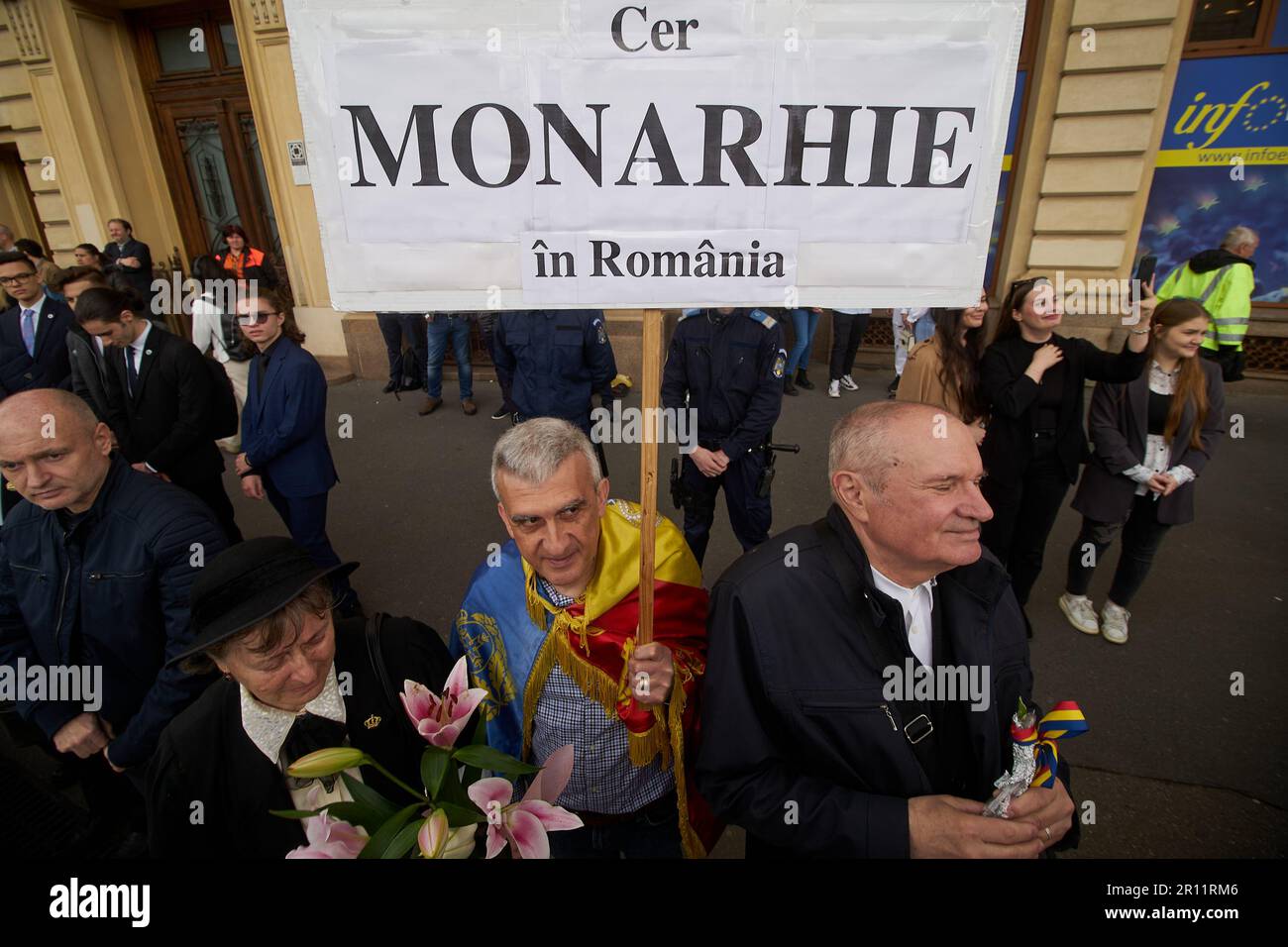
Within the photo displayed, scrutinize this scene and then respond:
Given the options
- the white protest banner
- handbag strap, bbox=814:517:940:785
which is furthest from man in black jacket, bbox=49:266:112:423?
handbag strap, bbox=814:517:940:785

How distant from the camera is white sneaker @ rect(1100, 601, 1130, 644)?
12.9 ft

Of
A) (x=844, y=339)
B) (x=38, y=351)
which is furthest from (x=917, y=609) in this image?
(x=844, y=339)

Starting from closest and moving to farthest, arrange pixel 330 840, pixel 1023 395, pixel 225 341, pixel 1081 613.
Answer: pixel 330 840
pixel 1023 395
pixel 1081 613
pixel 225 341

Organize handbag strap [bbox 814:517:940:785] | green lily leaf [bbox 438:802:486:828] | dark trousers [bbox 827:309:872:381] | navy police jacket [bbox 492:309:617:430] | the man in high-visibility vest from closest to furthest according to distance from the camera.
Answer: green lily leaf [bbox 438:802:486:828], handbag strap [bbox 814:517:940:785], navy police jacket [bbox 492:309:617:430], the man in high-visibility vest, dark trousers [bbox 827:309:872:381]

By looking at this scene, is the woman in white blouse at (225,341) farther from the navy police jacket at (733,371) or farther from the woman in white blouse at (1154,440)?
the woman in white blouse at (1154,440)

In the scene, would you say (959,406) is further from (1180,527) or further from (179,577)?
(179,577)

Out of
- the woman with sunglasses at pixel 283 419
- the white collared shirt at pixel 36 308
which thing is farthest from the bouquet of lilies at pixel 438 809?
the white collared shirt at pixel 36 308

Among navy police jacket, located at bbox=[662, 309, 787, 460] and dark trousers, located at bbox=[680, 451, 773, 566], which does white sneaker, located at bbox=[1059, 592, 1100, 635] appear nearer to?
dark trousers, located at bbox=[680, 451, 773, 566]

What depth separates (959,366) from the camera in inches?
139

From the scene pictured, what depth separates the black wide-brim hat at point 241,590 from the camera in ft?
4.86

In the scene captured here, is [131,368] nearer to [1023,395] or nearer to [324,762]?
[324,762]

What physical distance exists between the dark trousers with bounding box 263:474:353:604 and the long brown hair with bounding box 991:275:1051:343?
3967 millimetres

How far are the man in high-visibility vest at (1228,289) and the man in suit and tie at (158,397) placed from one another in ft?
26.8

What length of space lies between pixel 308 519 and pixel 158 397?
1158 millimetres
